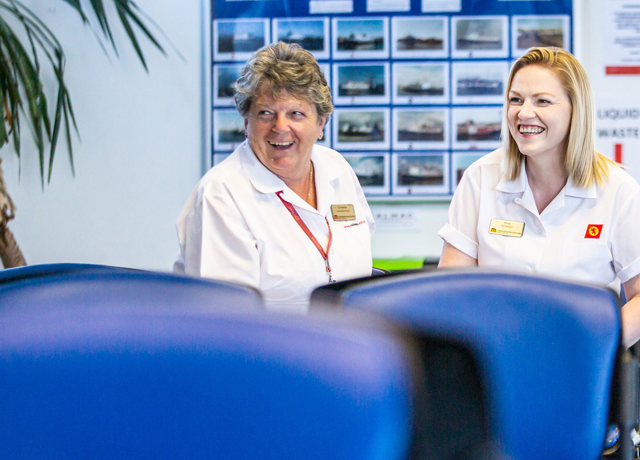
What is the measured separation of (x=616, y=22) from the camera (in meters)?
3.33

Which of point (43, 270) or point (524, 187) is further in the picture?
point (524, 187)

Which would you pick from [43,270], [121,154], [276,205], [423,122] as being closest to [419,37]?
[423,122]

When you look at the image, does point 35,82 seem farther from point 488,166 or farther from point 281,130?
point 488,166

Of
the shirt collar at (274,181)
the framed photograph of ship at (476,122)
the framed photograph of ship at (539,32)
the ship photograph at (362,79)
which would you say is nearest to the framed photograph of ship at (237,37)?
the ship photograph at (362,79)

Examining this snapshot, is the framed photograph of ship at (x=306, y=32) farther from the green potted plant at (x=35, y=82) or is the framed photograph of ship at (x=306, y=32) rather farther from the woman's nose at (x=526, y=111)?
the woman's nose at (x=526, y=111)

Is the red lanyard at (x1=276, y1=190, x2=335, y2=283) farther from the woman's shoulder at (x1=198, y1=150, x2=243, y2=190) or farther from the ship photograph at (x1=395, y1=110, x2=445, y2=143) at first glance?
the ship photograph at (x1=395, y1=110, x2=445, y2=143)

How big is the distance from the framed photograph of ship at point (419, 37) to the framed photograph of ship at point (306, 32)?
0.33m

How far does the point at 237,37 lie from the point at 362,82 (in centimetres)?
64

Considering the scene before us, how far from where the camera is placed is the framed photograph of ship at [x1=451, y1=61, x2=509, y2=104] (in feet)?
11.2

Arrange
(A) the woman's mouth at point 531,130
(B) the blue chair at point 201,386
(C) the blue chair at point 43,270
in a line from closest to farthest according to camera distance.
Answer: (B) the blue chair at point 201,386 → (C) the blue chair at point 43,270 → (A) the woman's mouth at point 531,130

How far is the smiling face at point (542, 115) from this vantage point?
1.89 metres

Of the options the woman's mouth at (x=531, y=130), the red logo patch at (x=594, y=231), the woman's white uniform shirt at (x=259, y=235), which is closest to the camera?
the woman's white uniform shirt at (x=259, y=235)

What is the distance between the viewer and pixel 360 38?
3.39 meters

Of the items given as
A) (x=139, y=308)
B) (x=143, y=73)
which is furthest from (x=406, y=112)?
(x=139, y=308)
